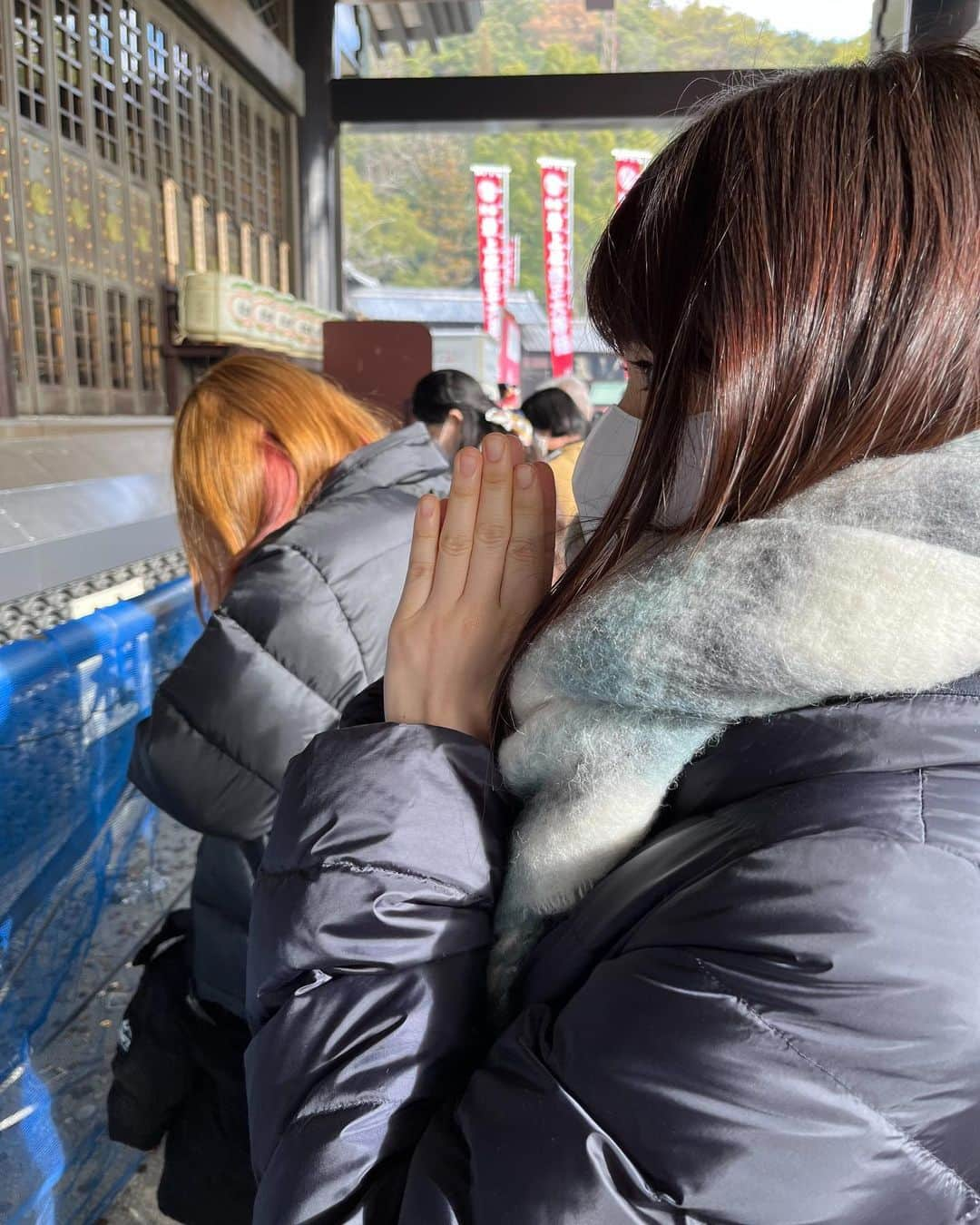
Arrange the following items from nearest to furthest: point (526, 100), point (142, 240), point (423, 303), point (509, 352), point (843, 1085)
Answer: point (843, 1085) < point (142, 240) < point (526, 100) < point (509, 352) < point (423, 303)

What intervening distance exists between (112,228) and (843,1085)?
20.6ft

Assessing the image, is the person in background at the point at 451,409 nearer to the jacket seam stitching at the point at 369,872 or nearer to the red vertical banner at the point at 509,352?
the jacket seam stitching at the point at 369,872

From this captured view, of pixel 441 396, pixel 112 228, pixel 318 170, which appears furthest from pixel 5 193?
pixel 318 170

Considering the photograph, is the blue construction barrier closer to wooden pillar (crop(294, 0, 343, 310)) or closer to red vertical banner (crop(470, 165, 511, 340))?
wooden pillar (crop(294, 0, 343, 310))

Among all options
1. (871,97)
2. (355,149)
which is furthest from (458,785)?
(355,149)

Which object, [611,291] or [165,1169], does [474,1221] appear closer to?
[611,291]

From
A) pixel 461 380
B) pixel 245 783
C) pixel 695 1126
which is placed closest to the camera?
pixel 695 1126

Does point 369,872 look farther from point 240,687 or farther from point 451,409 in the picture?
point 451,409

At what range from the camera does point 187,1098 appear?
4.69 feet

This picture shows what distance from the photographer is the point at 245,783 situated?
136cm

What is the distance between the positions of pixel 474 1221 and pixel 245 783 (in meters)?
0.88

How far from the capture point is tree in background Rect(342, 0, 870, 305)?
6918 mm

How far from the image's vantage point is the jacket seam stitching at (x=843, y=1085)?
50cm

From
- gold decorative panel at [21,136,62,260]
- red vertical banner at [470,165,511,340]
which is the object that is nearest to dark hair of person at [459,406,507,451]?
gold decorative panel at [21,136,62,260]
